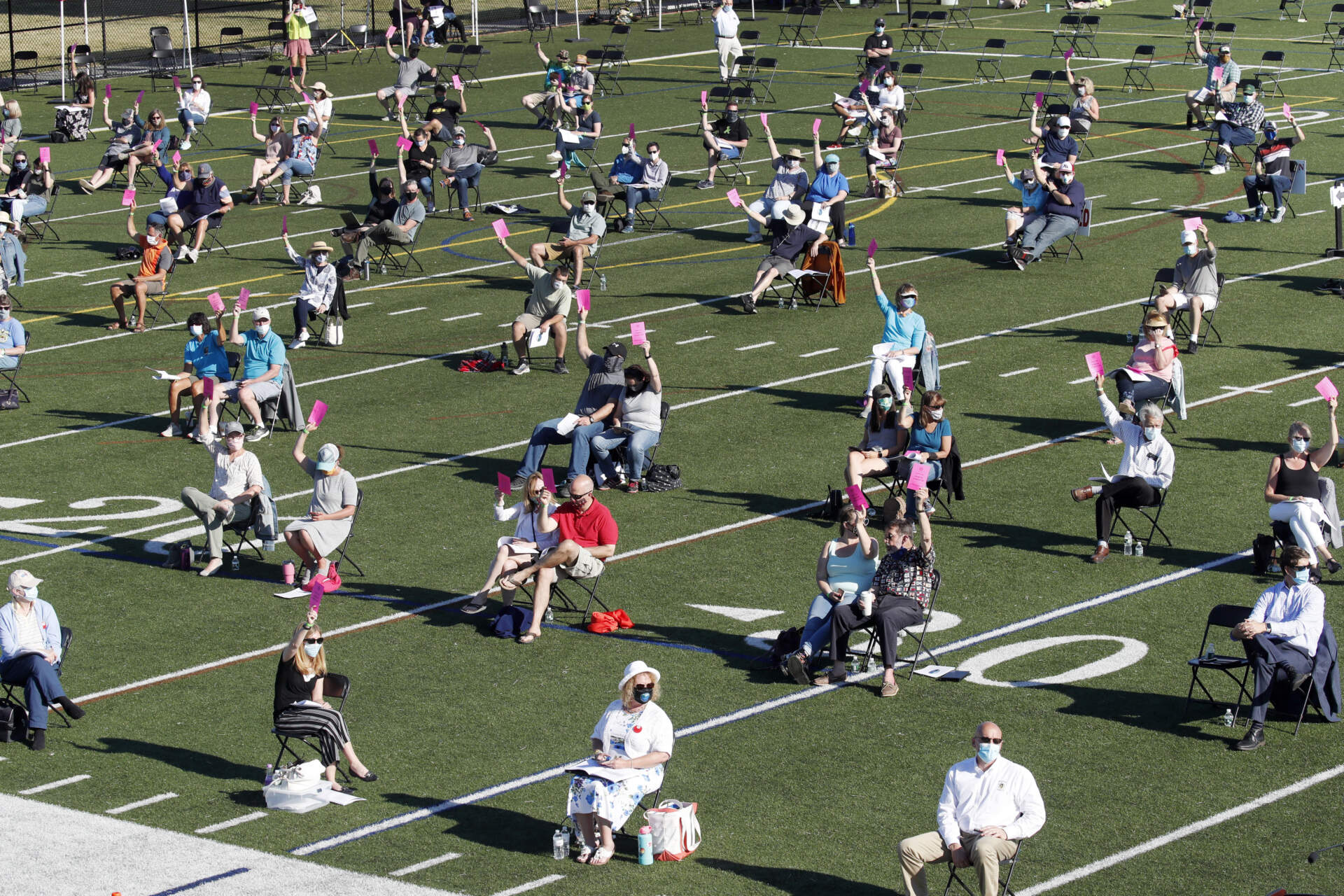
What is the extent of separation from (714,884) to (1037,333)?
1590cm

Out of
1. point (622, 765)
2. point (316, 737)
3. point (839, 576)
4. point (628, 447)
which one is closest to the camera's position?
point (622, 765)

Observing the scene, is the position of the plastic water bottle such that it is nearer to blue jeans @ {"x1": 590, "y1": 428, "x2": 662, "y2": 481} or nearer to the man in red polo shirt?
the man in red polo shirt

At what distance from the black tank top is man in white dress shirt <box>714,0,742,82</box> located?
31.0m

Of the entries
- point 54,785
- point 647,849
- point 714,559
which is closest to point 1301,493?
point 714,559

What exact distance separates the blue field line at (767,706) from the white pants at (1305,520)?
71 cm

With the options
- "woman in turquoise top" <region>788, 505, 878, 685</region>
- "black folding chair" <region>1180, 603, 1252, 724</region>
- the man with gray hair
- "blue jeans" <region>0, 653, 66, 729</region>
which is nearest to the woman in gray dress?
"blue jeans" <region>0, 653, 66, 729</region>

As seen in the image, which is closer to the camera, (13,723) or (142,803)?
(142,803)

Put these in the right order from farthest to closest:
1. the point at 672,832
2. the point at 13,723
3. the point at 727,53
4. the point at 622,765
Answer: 1. the point at 727,53
2. the point at 13,723
3. the point at 622,765
4. the point at 672,832

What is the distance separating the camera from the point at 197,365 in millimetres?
23578

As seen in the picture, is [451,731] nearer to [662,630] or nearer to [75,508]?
[662,630]

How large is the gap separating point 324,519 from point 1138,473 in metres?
7.90

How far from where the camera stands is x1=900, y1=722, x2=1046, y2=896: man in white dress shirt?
11609mm

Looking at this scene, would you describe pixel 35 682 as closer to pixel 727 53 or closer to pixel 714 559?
pixel 714 559

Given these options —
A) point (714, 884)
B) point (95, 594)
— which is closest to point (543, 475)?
point (95, 594)
